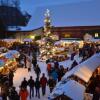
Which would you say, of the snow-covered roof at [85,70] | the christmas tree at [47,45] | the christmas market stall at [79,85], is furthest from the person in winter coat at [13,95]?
the christmas tree at [47,45]

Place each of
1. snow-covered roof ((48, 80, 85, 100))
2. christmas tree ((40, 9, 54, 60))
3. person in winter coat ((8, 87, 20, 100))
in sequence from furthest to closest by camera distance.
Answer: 1. christmas tree ((40, 9, 54, 60))
2. person in winter coat ((8, 87, 20, 100))
3. snow-covered roof ((48, 80, 85, 100))

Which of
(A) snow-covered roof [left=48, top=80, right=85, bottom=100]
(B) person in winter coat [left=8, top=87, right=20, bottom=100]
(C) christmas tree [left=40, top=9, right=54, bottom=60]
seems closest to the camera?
(A) snow-covered roof [left=48, top=80, right=85, bottom=100]

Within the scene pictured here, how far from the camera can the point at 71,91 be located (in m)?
14.8

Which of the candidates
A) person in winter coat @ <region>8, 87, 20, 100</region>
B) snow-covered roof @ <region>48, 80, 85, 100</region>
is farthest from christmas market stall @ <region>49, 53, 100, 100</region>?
person in winter coat @ <region>8, 87, 20, 100</region>

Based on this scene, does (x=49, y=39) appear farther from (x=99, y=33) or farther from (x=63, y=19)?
(x=63, y=19)

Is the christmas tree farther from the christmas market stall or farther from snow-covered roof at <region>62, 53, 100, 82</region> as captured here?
the christmas market stall

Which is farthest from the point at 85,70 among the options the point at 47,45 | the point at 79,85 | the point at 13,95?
the point at 47,45

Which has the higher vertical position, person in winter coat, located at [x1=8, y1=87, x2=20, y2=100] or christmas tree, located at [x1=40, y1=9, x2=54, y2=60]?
christmas tree, located at [x1=40, y1=9, x2=54, y2=60]

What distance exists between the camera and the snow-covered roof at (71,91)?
14555 millimetres

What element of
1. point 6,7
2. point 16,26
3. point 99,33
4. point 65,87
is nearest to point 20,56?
point 65,87

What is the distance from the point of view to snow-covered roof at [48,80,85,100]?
14555 mm

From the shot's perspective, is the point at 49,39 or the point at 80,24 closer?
the point at 49,39

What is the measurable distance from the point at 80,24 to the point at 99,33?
201 inches

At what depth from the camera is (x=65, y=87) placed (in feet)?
49.6
